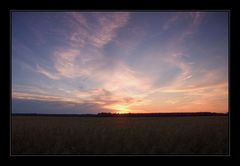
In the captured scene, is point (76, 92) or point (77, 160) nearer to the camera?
point (77, 160)

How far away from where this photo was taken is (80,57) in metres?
23.4

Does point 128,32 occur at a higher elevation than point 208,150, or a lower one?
higher

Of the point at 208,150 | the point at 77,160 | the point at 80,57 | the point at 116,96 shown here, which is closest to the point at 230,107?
the point at 77,160

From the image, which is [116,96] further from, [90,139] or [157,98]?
[90,139]

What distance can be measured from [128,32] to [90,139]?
18.4 meters

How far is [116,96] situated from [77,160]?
1735cm
